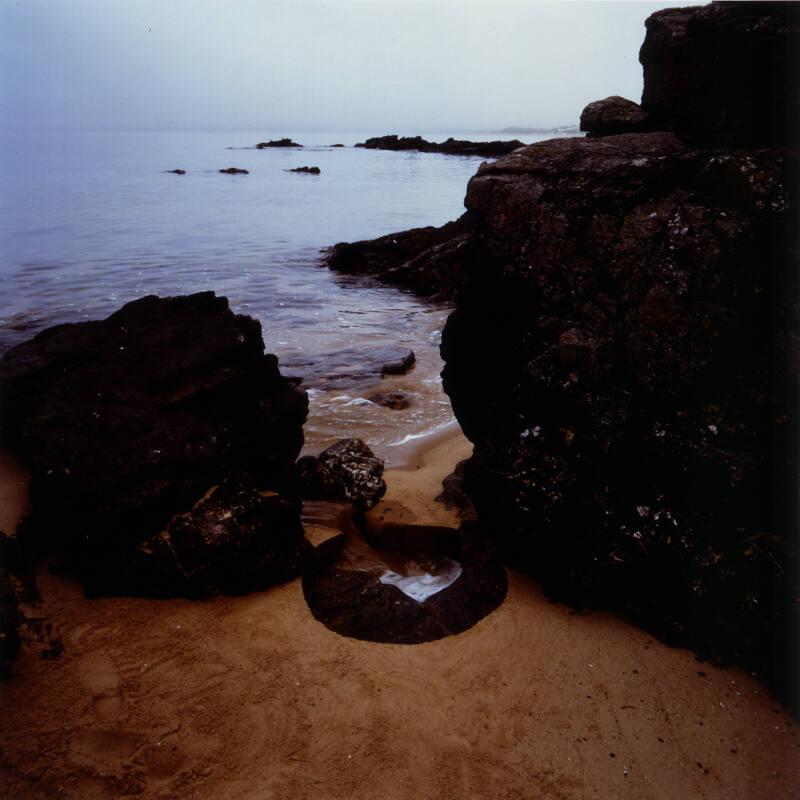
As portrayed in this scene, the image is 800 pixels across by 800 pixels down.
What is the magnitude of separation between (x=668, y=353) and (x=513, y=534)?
59.7 inches

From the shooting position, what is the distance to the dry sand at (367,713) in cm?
257

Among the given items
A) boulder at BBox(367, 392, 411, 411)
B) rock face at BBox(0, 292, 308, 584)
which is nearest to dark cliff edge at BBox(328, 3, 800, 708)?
rock face at BBox(0, 292, 308, 584)

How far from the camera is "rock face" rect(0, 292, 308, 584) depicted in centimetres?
350

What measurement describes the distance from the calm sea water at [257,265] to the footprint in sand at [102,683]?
11.5 ft

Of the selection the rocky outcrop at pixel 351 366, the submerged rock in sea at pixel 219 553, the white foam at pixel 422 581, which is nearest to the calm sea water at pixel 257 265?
the rocky outcrop at pixel 351 366

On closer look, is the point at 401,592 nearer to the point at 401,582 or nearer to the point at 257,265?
the point at 401,582

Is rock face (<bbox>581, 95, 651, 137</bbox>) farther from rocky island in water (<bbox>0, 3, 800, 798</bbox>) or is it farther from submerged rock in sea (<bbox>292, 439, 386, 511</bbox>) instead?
submerged rock in sea (<bbox>292, 439, 386, 511</bbox>)

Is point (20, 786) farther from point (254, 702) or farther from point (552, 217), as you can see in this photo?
point (552, 217)

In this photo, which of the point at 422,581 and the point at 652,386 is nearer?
the point at 652,386

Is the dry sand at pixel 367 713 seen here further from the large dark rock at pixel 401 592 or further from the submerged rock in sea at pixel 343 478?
the submerged rock in sea at pixel 343 478

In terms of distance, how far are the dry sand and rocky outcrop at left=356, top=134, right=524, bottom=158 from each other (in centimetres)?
5581

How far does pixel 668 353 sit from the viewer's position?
11.1 ft

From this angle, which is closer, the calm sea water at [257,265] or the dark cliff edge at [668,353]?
the dark cliff edge at [668,353]

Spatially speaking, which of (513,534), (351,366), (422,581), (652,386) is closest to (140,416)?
(422,581)
